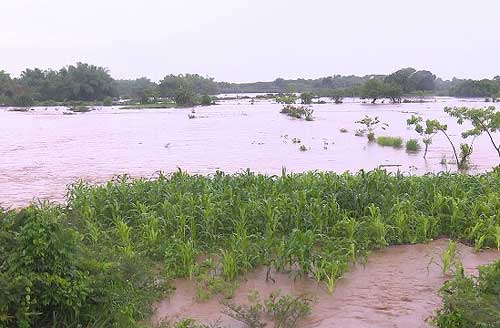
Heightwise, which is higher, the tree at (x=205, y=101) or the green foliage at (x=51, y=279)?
the green foliage at (x=51, y=279)

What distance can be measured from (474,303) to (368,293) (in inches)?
64.8

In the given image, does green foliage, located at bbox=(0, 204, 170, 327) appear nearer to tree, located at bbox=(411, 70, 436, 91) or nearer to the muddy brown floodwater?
the muddy brown floodwater

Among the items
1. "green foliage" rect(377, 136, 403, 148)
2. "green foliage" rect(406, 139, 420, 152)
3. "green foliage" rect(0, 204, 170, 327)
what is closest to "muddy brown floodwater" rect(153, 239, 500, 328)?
"green foliage" rect(0, 204, 170, 327)

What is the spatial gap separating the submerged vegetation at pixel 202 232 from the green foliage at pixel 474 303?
58.7 inches

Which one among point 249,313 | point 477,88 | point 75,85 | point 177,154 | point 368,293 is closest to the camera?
point 249,313

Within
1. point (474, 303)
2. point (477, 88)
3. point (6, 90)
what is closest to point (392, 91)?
point (477, 88)

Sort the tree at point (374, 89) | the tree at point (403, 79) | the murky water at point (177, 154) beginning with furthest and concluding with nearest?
1. the tree at point (403, 79)
2. the tree at point (374, 89)
3. the murky water at point (177, 154)

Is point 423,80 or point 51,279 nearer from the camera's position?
point 51,279

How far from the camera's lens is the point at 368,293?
534 cm

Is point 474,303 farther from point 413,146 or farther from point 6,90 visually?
point 6,90

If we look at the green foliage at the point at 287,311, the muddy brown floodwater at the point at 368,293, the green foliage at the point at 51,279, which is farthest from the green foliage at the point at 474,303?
the green foliage at the point at 51,279

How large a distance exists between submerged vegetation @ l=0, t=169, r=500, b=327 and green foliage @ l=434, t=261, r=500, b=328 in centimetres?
149

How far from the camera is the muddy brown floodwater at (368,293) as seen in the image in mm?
4809

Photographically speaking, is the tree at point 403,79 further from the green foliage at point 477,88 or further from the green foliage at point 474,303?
the green foliage at point 474,303
